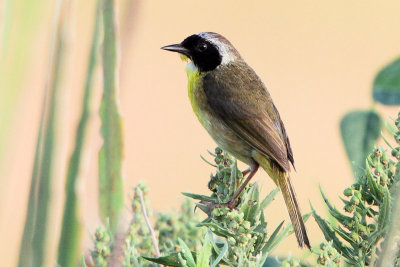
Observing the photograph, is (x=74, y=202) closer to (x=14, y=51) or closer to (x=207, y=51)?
(x=14, y=51)

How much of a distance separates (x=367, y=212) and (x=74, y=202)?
41 centimetres

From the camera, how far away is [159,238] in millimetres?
1137

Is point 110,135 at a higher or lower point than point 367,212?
higher

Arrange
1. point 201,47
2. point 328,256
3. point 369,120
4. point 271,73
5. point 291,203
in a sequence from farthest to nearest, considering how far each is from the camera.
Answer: point 271,73 < point 201,47 < point 291,203 < point 369,120 < point 328,256

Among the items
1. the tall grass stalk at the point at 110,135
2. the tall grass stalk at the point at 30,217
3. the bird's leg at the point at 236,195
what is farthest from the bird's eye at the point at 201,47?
the tall grass stalk at the point at 30,217

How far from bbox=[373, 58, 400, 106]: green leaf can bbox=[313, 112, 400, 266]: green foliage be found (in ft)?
0.85

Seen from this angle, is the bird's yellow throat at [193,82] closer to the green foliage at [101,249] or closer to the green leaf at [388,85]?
the green leaf at [388,85]

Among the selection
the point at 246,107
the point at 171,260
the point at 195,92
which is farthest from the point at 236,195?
the point at 195,92

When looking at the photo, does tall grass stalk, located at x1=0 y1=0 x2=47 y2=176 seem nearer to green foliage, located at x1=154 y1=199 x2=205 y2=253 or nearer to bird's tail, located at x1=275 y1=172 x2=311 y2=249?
green foliage, located at x1=154 y1=199 x2=205 y2=253

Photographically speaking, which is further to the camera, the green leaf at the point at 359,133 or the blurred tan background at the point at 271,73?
the blurred tan background at the point at 271,73

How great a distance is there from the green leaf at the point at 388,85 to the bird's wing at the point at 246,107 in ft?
2.68

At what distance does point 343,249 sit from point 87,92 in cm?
50

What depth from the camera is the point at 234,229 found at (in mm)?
894

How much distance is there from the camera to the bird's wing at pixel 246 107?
213 centimetres
